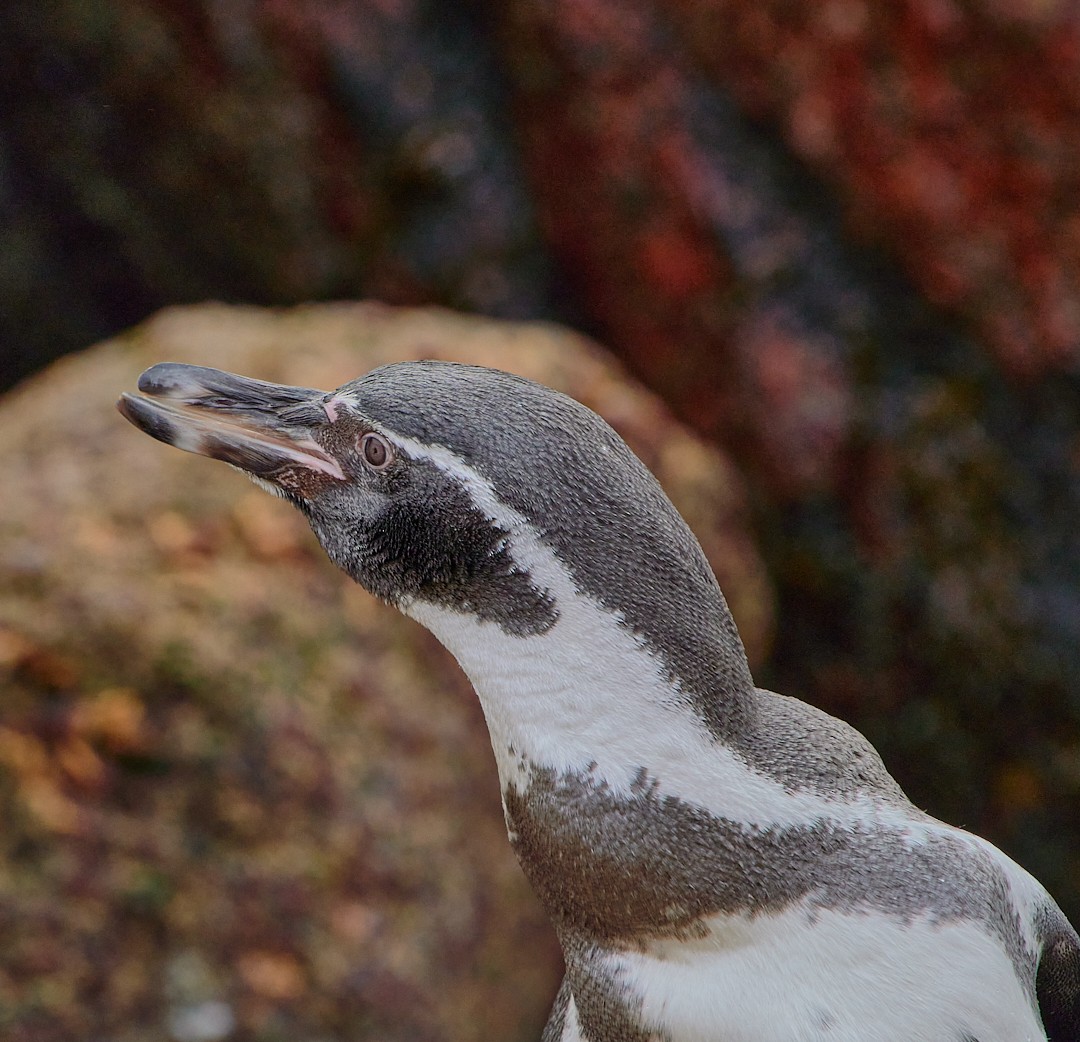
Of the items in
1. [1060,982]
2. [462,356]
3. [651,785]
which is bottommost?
[462,356]

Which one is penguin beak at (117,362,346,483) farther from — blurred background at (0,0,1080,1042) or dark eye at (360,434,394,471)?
blurred background at (0,0,1080,1042)

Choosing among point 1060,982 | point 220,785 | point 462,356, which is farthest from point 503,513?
point 462,356

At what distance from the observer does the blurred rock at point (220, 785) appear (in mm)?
2217

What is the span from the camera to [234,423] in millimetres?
1426

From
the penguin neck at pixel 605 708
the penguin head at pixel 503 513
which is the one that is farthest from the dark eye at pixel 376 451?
the penguin neck at pixel 605 708

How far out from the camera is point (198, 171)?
391 centimetres

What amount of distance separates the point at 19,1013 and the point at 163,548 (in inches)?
35.4

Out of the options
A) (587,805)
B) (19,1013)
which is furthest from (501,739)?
(19,1013)

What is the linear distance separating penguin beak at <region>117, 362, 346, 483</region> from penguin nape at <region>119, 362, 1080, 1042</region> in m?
0.13

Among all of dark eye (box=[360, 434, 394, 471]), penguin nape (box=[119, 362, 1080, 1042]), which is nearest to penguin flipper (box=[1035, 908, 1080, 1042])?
penguin nape (box=[119, 362, 1080, 1042])

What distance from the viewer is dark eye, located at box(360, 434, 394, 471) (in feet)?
4.34

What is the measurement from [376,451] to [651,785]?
0.46m

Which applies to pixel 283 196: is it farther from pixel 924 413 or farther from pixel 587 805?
pixel 587 805

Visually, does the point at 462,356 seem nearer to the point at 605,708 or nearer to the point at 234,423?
the point at 234,423
